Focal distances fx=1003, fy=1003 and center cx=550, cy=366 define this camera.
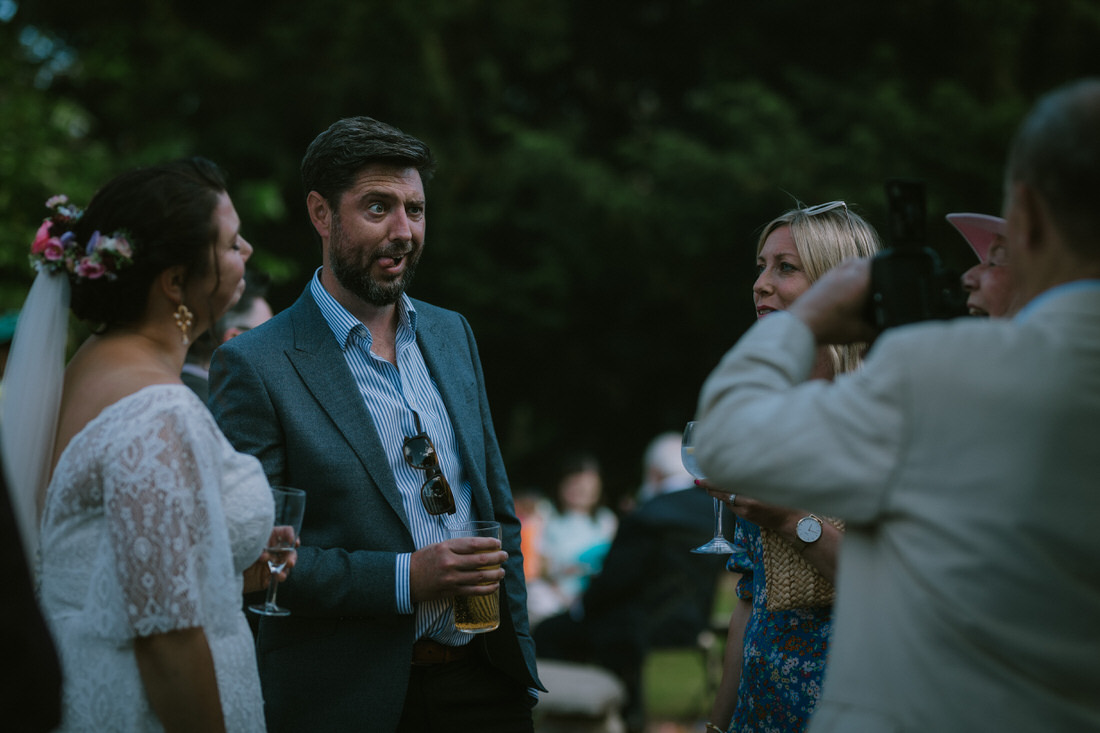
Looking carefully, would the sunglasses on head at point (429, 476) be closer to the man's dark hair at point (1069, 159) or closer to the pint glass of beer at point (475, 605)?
the pint glass of beer at point (475, 605)

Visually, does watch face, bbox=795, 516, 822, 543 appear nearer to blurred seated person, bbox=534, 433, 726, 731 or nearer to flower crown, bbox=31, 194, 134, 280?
flower crown, bbox=31, 194, 134, 280

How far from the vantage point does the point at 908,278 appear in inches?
66.6

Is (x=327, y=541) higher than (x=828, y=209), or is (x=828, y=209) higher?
(x=828, y=209)

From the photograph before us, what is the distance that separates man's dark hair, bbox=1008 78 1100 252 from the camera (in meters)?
1.51

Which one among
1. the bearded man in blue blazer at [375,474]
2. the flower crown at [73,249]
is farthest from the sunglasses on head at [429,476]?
the flower crown at [73,249]

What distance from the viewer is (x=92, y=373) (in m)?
2.17

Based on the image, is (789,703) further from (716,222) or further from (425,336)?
(716,222)

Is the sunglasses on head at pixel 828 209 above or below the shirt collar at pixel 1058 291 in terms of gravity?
above

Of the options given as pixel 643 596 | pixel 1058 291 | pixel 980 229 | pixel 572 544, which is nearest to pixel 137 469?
pixel 1058 291

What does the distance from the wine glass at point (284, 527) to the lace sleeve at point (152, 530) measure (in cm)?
41

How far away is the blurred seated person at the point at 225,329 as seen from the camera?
3915mm

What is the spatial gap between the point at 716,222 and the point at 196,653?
10.7 meters

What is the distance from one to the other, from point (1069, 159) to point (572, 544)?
26.5ft

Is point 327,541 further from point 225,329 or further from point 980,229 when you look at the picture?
point 980,229
